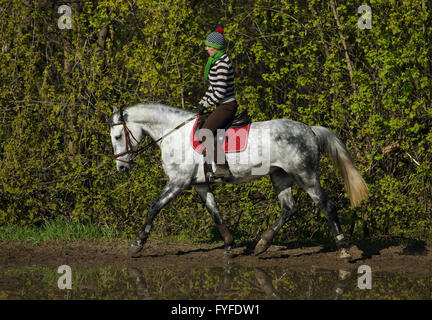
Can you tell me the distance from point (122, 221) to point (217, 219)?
7.92 ft

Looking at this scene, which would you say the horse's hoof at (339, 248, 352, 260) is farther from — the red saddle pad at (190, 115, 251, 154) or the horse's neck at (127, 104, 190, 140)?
the horse's neck at (127, 104, 190, 140)

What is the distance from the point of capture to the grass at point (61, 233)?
33.1ft

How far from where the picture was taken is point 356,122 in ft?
32.1

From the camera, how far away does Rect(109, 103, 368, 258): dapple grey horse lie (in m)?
8.66

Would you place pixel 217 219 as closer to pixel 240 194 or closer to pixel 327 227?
pixel 240 194

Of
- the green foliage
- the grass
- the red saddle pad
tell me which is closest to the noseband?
the red saddle pad

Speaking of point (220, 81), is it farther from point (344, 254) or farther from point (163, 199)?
point (344, 254)

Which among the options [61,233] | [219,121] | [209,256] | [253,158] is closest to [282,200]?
[253,158]

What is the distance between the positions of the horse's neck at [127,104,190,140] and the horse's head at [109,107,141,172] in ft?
0.42

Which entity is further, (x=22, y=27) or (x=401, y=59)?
(x=22, y=27)

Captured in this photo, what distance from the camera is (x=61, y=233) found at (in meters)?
10.2

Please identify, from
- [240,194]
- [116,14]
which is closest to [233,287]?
[240,194]

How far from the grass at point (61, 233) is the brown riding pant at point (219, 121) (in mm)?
2565

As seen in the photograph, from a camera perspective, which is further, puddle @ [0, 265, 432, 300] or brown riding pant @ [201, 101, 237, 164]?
brown riding pant @ [201, 101, 237, 164]
